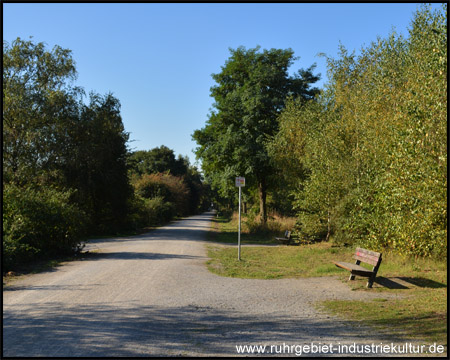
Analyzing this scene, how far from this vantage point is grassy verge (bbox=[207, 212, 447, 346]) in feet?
20.4

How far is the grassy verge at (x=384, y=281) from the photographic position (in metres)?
6.22

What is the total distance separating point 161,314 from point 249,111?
22.5 metres

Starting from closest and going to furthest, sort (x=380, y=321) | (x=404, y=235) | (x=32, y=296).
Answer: (x=380, y=321), (x=32, y=296), (x=404, y=235)

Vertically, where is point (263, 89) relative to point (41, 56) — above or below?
below

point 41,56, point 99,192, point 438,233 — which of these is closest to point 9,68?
point 41,56

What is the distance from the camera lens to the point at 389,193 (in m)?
10.2

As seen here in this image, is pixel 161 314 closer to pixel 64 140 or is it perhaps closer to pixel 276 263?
pixel 276 263

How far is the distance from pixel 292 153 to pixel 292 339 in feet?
59.4

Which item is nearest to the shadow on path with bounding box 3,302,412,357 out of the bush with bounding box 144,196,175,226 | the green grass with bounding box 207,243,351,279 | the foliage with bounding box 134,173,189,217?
the green grass with bounding box 207,243,351,279

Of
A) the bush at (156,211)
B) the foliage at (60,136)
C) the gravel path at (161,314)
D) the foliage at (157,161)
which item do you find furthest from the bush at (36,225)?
the foliage at (157,161)

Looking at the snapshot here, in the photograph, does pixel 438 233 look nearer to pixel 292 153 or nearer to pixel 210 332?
pixel 210 332

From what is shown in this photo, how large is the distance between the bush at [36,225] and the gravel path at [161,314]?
1540mm

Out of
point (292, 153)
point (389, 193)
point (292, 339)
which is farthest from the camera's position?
point (292, 153)

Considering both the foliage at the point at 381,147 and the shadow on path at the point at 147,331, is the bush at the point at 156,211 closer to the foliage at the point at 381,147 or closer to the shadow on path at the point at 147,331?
the foliage at the point at 381,147
